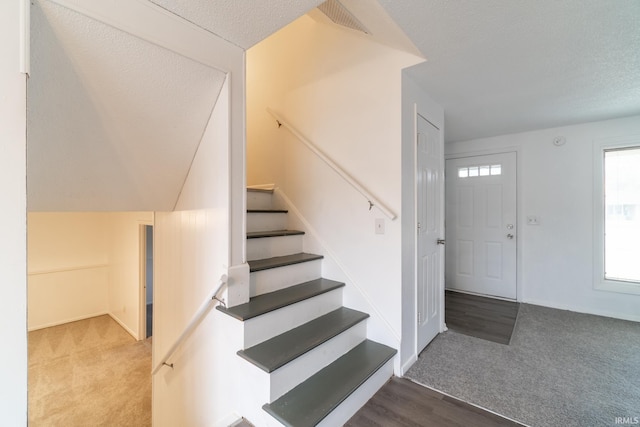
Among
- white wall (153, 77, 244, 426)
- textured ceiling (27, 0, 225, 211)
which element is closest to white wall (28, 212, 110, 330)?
white wall (153, 77, 244, 426)

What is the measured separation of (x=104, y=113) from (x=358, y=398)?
6.91 ft

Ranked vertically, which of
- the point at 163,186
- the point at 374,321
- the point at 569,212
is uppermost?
the point at 163,186

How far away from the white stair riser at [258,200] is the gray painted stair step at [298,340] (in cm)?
132

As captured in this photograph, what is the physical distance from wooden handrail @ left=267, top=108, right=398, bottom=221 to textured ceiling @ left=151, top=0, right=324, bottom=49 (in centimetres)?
104

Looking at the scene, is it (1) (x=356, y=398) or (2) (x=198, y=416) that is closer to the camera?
(1) (x=356, y=398)

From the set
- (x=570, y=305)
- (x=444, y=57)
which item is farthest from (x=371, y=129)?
(x=570, y=305)

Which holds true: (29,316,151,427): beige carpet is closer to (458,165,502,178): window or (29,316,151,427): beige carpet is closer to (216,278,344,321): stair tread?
(216,278,344,321): stair tread

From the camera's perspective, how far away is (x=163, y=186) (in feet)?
6.31

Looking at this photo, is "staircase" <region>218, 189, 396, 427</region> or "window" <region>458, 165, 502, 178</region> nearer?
"staircase" <region>218, 189, 396, 427</region>

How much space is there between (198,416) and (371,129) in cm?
251

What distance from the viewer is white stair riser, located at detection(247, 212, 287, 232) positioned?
240 centimetres

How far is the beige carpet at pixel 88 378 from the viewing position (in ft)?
8.56

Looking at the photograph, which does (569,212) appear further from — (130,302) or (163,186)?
(130,302)

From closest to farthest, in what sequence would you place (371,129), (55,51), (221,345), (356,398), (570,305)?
(55,51) → (356,398) → (221,345) → (371,129) → (570,305)
